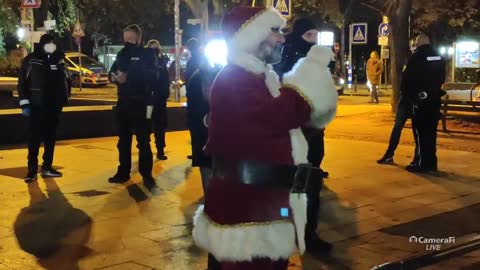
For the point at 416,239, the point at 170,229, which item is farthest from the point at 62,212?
the point at 416,239

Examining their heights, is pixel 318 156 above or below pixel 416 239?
above

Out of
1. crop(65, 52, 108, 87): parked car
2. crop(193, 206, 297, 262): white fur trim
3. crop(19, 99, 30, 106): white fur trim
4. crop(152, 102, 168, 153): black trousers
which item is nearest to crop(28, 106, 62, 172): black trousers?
crop(19, 99, 30, 106): white fur trim

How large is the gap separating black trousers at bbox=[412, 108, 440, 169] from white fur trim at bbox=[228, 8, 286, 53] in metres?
6.71

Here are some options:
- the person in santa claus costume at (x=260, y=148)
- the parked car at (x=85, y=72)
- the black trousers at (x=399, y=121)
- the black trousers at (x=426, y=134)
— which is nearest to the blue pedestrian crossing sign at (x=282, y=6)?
the black trousers at (x=399, y=121)

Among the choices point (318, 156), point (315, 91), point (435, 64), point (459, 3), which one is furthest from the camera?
point (459, 3)

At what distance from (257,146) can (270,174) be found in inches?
5.6

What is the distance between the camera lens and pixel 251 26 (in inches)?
129

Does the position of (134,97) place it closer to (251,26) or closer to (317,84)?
(251,26)

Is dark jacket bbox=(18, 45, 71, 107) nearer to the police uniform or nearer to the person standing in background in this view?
the police uniform

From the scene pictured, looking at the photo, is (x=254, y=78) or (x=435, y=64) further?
(x=435, y=64)

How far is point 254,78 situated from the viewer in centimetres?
314

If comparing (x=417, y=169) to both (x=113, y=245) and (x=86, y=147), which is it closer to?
(x=113, y=245)

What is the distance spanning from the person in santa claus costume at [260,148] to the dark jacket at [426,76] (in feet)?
21.6

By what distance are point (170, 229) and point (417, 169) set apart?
439cm
